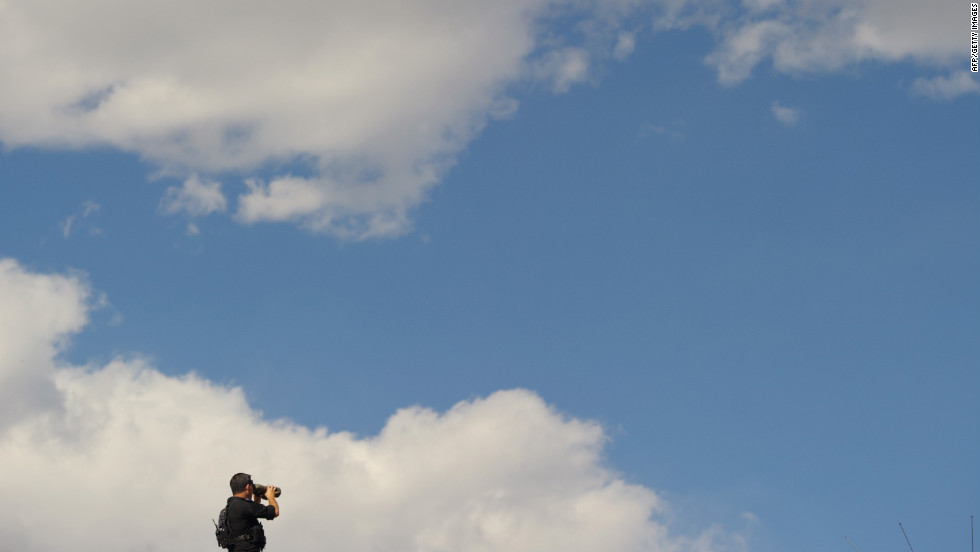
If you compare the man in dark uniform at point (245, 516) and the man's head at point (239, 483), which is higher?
the man's head at point (239, 483)

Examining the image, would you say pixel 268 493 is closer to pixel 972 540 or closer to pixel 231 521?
pixel 231 521

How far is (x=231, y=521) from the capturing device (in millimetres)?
18156

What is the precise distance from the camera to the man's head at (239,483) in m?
18.3

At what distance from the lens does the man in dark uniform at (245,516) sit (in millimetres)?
18172

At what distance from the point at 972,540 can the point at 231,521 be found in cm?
1337

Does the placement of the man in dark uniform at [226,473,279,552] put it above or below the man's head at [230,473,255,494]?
below

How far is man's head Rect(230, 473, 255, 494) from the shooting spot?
60.2 feet

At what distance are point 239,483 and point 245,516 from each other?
673 millimetres

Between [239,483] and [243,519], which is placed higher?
[239,483]

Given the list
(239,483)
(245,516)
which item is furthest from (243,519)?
(239,483)

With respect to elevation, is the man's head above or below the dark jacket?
above

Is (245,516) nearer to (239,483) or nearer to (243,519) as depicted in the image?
(243,519)

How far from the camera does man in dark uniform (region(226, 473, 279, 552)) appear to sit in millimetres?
18172

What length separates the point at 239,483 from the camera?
60.3 ft
